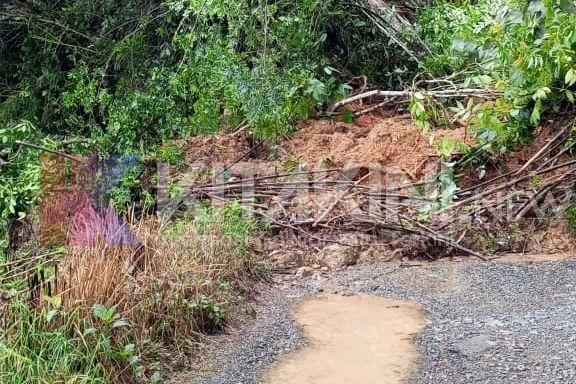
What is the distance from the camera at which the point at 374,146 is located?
640 centimetres

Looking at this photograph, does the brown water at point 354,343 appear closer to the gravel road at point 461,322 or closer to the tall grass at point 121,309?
the gravel road at point 461,322

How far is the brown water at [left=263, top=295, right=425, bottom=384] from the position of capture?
11.3ft

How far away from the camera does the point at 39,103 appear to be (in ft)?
24.4

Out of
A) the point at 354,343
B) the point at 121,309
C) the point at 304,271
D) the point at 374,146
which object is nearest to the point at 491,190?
the point at 374,146

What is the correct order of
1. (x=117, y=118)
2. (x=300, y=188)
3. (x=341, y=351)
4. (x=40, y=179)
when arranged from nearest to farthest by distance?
(x=341, y=351)
(x=40, y=179)
(x=300, y=188)
(x=117, y=118)

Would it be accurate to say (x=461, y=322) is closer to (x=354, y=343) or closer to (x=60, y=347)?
(x=354, y=343)

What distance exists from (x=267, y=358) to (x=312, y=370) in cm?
30

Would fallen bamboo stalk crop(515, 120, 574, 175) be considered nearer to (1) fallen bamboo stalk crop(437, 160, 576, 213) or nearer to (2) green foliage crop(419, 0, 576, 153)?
(1) fallen bamboo stalk crop(437, 160, 576, 213)

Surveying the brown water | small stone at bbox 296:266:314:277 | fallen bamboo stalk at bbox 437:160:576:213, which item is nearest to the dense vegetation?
fallen bamboo stalk at bbox 437:160:576:213

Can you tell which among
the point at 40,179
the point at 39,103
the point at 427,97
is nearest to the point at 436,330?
the point at 427,97

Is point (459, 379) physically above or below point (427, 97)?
below

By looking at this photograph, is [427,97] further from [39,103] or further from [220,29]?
[39,103]

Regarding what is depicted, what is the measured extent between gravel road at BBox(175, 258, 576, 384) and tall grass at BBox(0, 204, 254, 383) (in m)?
0.24

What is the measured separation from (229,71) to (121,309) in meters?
3.18
